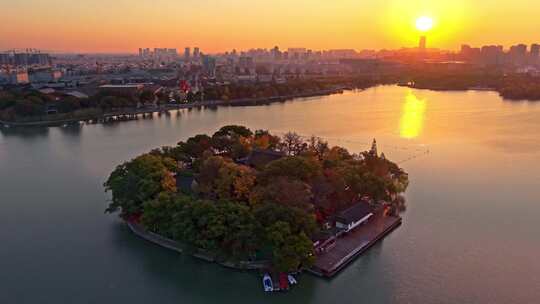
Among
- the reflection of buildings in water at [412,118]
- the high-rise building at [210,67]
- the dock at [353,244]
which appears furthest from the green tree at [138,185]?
the high-rise building at [210,67]

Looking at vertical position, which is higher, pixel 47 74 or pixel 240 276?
pixel 47 74

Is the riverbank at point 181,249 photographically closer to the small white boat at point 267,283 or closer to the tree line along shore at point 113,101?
the small white boat at point 267,283

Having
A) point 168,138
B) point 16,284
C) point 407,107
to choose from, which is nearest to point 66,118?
point 168,138

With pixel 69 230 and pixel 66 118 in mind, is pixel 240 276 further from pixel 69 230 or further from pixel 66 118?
pixel 66 118

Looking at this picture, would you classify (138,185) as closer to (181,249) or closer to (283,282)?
(181,249)

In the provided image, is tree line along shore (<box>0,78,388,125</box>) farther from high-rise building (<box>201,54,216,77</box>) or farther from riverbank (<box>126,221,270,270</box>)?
high-rise building (<box>201,54,216,77</box>)

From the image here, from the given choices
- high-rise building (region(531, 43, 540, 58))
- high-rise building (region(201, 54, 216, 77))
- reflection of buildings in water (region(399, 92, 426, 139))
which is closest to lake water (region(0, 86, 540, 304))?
reflection of buildings in water (region(399, 92, 426, 139))
